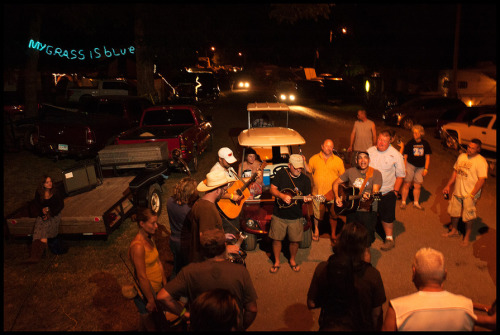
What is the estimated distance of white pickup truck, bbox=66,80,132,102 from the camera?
79.7 feet

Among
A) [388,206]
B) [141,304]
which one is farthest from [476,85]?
[141,304]

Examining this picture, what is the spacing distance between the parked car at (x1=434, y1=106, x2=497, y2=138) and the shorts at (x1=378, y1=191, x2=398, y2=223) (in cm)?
1075

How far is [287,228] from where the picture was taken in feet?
18.5

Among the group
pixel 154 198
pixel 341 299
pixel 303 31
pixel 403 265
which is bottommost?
pixel 403 265

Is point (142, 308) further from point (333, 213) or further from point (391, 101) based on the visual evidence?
point (391, 101)

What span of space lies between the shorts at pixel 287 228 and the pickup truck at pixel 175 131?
477 centimetres

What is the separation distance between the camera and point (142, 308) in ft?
12.5

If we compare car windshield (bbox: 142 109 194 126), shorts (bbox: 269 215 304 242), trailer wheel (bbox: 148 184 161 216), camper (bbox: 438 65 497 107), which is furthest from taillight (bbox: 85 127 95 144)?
camper (bbox: 438 65 497 107)

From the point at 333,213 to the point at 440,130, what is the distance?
1126 cm

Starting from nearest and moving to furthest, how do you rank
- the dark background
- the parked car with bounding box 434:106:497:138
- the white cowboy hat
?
the white cowboy hat → the parked car with bounding box 434:106:497:138 → the dark background

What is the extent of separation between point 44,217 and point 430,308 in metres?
5.81

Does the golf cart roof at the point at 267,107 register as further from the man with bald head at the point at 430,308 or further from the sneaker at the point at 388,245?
the man with bald head at the point at 430,308

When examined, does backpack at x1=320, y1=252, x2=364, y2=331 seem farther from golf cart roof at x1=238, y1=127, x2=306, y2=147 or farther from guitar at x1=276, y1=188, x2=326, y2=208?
golf cart roof at x1=238, y1=127, x2=306, y2=147

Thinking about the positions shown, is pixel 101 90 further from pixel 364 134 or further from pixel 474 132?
pixel 474 132
